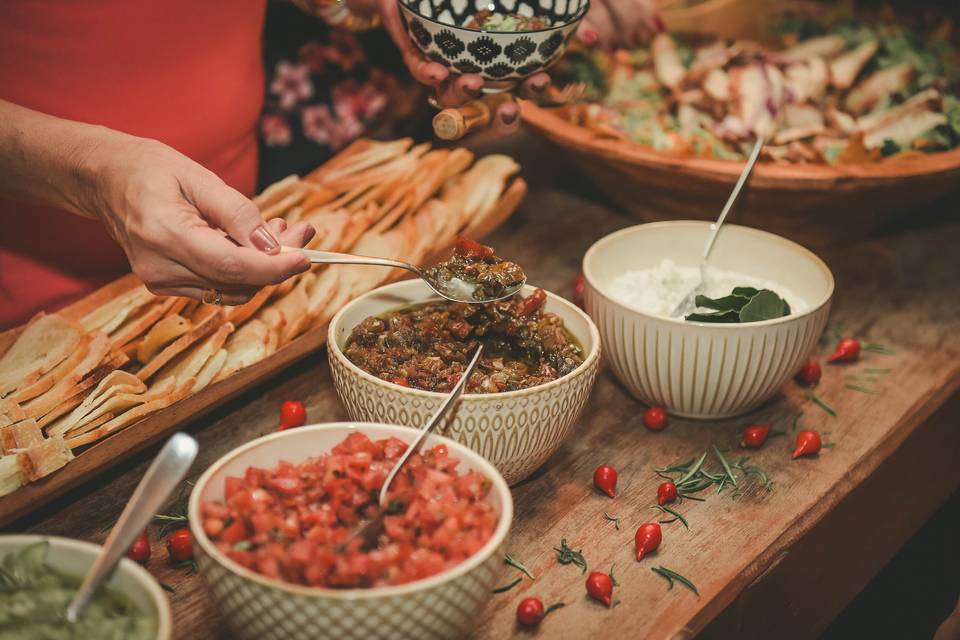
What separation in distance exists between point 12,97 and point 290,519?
1621mm

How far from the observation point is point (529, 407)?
6.25 ft

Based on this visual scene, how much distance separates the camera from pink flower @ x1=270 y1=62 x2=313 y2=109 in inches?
195

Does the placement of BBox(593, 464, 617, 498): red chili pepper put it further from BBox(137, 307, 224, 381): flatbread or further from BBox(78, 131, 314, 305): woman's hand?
BBox(137, 307, 224, 381): flatbread

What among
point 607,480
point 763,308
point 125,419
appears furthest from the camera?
A: point 763,308

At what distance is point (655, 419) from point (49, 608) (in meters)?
1.51

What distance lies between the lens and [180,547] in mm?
1873

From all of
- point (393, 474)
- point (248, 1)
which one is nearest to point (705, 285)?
point (393, 474)

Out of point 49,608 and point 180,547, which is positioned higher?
point 49,608

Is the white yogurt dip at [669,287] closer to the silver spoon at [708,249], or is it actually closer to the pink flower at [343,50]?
the silver spoon at [708,249]

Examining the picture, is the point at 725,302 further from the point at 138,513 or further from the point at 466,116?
the point at 138,513

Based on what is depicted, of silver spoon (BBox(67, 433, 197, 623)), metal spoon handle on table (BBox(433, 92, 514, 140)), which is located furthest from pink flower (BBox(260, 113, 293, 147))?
silver spoon (BBox(67, 433, 197, 623))

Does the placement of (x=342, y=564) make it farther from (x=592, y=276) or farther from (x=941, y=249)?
(x=941, y=249)

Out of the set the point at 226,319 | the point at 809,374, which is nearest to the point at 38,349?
the point at 226,319

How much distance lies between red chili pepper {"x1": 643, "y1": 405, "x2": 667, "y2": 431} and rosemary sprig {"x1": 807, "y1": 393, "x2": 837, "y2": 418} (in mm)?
471
